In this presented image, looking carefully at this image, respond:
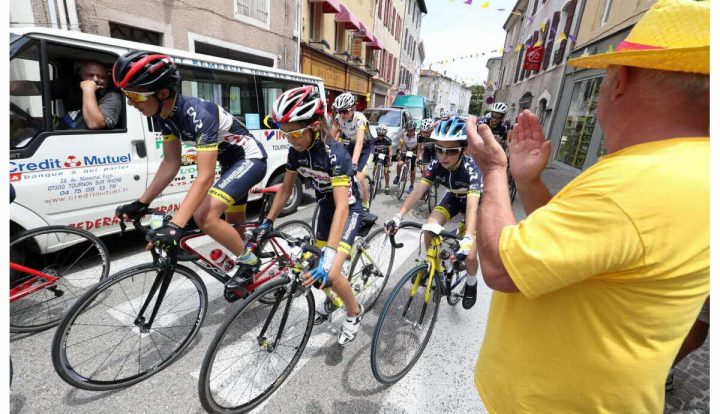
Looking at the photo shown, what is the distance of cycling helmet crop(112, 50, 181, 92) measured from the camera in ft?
7.02

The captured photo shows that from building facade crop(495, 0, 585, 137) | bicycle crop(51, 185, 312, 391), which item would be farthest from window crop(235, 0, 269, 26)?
building facade crop(495, 0, 585, 137)

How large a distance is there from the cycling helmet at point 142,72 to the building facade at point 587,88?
11669mm

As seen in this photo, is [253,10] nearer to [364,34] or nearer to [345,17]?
[345,17]

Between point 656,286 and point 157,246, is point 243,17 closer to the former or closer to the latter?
point 157,246

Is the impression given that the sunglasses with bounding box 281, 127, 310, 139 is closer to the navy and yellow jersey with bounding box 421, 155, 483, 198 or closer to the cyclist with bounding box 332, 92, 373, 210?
the navy and yellow jersey with bounding box 421, 155, 483, 198

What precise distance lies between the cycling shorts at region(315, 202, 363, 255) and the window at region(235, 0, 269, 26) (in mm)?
9799

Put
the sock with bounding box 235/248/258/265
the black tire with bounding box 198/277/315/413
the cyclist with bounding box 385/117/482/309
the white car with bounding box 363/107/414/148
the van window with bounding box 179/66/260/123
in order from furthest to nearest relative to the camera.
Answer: the white car with bounding box 363/107/414/148 → the van window with bounding box 179/66/260/123 → the cyclist with bounding box 385/117/482/309 → the sock with bounding box 235/248/258/265 → the black tire with bounding box 198/277/315/413

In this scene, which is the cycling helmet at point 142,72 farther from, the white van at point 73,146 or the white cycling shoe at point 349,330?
the white cycling shoe at point 349,330

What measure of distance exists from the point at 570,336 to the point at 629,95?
0.73 meters

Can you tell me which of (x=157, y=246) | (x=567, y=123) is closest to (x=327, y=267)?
(x=157, y=246)

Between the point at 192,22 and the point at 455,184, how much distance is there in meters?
9.07

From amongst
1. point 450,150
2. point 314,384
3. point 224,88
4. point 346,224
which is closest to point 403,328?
point 314,384

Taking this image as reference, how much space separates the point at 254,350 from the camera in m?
2.44
